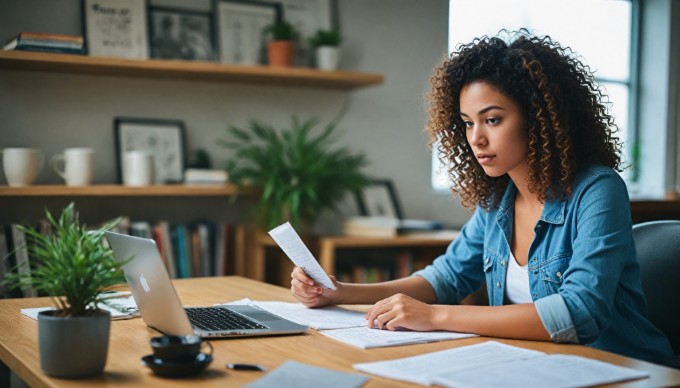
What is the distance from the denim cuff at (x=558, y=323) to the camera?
1.30 meters

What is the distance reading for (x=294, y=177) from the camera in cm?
299

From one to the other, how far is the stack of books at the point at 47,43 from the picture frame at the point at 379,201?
4.61ft

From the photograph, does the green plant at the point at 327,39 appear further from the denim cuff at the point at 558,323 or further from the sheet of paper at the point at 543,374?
the sheet of paper at the point at 543,374

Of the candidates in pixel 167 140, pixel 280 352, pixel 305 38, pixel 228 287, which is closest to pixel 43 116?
pixel 167 140

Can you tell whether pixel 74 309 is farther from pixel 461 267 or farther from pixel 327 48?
pixel 327 48

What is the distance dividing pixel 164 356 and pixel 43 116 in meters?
2.21

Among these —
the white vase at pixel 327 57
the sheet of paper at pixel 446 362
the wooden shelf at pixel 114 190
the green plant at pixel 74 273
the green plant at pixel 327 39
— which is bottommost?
the sheet of paper at pixel 446 362

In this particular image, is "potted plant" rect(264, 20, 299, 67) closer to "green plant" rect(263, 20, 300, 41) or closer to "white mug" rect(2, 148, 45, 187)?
"green plant" rect(263, 20, 300, 41)

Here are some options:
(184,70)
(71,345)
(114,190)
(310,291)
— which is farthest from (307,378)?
(184,70)

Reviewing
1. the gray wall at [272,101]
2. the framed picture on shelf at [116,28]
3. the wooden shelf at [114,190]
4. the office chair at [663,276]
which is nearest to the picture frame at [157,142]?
the gray wall at [272,101]

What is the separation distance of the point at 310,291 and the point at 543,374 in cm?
67

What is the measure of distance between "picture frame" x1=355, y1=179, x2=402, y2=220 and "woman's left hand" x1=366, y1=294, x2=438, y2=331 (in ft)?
6.95

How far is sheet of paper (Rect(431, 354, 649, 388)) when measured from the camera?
39.6 inches

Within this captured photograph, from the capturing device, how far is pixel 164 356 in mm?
1045
